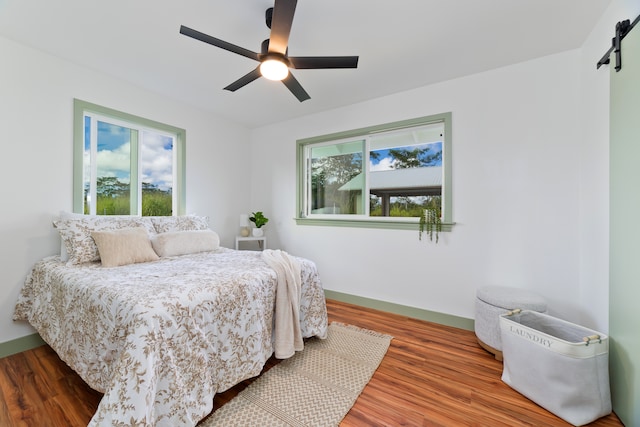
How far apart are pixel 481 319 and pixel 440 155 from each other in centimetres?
Answer: 166

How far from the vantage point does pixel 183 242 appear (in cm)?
258

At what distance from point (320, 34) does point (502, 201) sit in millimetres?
2175

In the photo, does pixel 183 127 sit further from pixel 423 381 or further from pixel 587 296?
pixel 587 296

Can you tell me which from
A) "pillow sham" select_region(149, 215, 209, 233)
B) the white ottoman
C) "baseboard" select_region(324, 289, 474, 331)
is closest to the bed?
"pillow sham" select_region(149, 215, 209, 233)

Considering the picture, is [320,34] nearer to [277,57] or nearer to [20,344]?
[277,57]

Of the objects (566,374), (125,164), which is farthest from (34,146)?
(566,374)

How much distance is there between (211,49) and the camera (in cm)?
215

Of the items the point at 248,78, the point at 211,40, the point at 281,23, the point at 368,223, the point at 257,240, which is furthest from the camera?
the point at 257,240

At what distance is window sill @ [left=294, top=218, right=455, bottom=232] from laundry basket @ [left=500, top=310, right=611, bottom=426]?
127cm

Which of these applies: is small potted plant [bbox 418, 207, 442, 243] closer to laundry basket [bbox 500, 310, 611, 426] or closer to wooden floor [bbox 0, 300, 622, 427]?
wooden floor [bbox 0, 300, 622, 427]

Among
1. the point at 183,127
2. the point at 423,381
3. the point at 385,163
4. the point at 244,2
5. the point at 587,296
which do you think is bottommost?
the point at 423,381

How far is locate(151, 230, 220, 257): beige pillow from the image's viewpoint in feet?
8.08

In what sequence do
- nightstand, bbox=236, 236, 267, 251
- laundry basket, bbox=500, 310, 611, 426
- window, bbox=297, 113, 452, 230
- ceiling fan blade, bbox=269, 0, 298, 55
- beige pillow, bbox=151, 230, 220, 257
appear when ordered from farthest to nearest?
1. nightstand, bbox=236, 236, 267, 251
2. window, bbox=297, 113, 452, 230
3. beige pillow, bbox=151, 230, 220, 257
4. laundry basket, bbox=500, 310, 611, 426
5. ceiling fan blade, bbox=269, 0, 298, 55


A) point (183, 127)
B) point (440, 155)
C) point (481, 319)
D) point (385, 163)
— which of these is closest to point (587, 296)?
point (481, 319)
